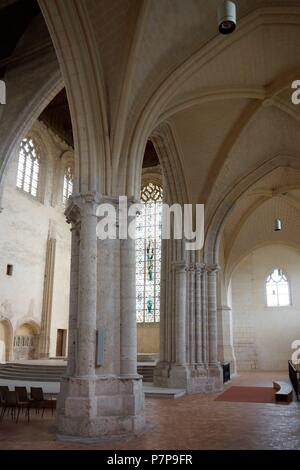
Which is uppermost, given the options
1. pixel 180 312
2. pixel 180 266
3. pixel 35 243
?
pixel 35 243

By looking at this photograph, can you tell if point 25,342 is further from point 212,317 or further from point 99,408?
point 99,408

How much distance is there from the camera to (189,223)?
17.0 meters

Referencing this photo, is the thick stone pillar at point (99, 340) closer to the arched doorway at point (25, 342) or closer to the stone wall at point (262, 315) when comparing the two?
the arched doorway at point (25, 342)

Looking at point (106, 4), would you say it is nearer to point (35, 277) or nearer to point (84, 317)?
point (84, 317)

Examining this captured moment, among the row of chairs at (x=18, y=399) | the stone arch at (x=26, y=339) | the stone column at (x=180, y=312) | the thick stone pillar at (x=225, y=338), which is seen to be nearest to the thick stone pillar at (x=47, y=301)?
the stone arch at (x=26, y=339)

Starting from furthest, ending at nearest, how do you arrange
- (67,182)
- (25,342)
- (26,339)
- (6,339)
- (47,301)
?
1. (67,182)
2. (47,301)
3. (26,339)
4. (25,342)
5. (6,339)

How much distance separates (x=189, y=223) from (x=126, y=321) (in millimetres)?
8246

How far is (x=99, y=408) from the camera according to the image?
8.55m

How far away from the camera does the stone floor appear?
7350mm

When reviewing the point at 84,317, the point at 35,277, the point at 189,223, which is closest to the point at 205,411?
the point at 84,317

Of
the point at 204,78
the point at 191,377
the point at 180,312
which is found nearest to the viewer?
the point at 204,78

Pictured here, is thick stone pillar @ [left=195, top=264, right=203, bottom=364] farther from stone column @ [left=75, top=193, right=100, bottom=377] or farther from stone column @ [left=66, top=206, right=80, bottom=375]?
stone column @ [left=75, top=193, right=100, bottom=377]

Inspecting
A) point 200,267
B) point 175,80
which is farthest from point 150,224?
point 175,80

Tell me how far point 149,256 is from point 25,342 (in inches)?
368
